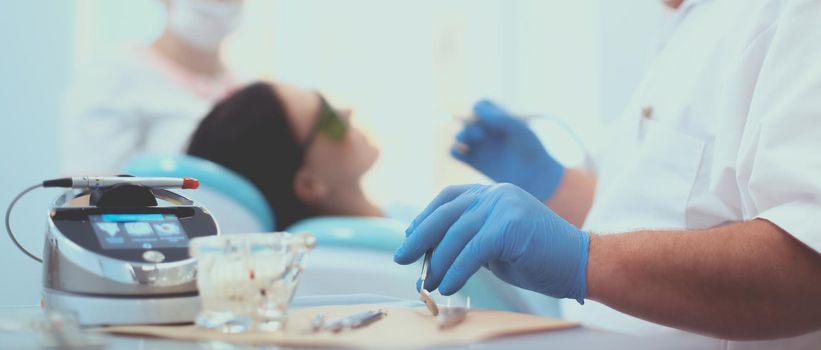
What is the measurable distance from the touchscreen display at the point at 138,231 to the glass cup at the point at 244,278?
0.26 ft

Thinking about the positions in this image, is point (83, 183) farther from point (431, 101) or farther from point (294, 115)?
point (431, 101)

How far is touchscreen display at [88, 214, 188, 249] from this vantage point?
0.71m

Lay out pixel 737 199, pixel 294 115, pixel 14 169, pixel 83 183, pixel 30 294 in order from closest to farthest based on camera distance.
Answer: pixel 83 183, pixel 737 199, pixel 30 294, pixel 294 115, pixel 14 169

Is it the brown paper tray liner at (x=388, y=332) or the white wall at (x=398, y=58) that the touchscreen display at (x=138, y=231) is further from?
the white wall at (x=398, y=58)

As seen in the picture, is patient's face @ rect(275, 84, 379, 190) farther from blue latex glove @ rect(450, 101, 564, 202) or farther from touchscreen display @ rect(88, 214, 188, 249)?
touchscreen display @ rect(88, 214, 188, 249)

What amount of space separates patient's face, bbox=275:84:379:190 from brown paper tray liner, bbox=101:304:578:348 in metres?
1.77

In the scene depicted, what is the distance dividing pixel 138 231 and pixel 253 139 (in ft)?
5.63

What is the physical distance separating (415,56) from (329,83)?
51cm

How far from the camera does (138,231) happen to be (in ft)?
2.41

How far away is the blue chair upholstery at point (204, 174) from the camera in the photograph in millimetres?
1968

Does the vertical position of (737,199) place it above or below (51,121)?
above

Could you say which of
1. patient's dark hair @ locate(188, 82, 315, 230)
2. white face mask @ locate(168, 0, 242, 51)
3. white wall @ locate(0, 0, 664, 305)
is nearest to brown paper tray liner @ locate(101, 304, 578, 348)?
patient's dark hair @ locate(188, 82, 315, 230)

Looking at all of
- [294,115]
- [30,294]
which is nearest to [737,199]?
[30,294]

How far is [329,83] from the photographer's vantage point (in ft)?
12.8
